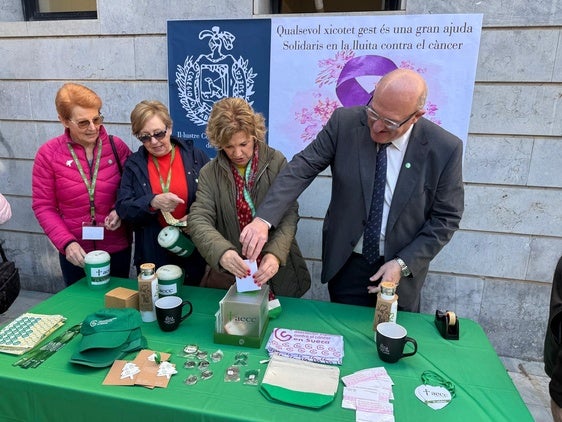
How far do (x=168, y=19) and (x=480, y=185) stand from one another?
2838 millimetres

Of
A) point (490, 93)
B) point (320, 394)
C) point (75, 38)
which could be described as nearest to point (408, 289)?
point (320, 394)

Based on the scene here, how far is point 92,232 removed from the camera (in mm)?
2252

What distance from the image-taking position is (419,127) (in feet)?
6.06

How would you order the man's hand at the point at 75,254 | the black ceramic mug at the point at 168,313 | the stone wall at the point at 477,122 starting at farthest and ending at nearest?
the stone wall at the point at 477,122 < the man's hand at the point at 75,254 < the black ceramic mug at the point at 168,313

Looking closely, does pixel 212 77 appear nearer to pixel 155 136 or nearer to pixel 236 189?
Result: pixel 155 136

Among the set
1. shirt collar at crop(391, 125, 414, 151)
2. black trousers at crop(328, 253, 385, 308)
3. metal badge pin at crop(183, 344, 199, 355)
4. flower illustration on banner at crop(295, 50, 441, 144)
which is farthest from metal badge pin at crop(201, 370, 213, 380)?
flower illustration on banner at crop(295, 50, 441, 144)

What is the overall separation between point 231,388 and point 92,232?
1.40 meters

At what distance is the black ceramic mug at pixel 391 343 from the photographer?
1.42 meters

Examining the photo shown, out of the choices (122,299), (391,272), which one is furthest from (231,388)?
(391,272)

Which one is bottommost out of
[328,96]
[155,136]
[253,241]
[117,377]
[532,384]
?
[532,384]

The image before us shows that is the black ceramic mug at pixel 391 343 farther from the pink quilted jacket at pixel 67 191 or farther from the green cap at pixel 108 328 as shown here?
the pink quilted jacket at pixel 67 191

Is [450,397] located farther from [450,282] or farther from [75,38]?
[75,38]

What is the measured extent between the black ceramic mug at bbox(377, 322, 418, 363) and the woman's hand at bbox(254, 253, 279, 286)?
50 cm

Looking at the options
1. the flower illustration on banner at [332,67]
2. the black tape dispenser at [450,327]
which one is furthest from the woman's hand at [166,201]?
the flower illustration on banner at [332,67]
